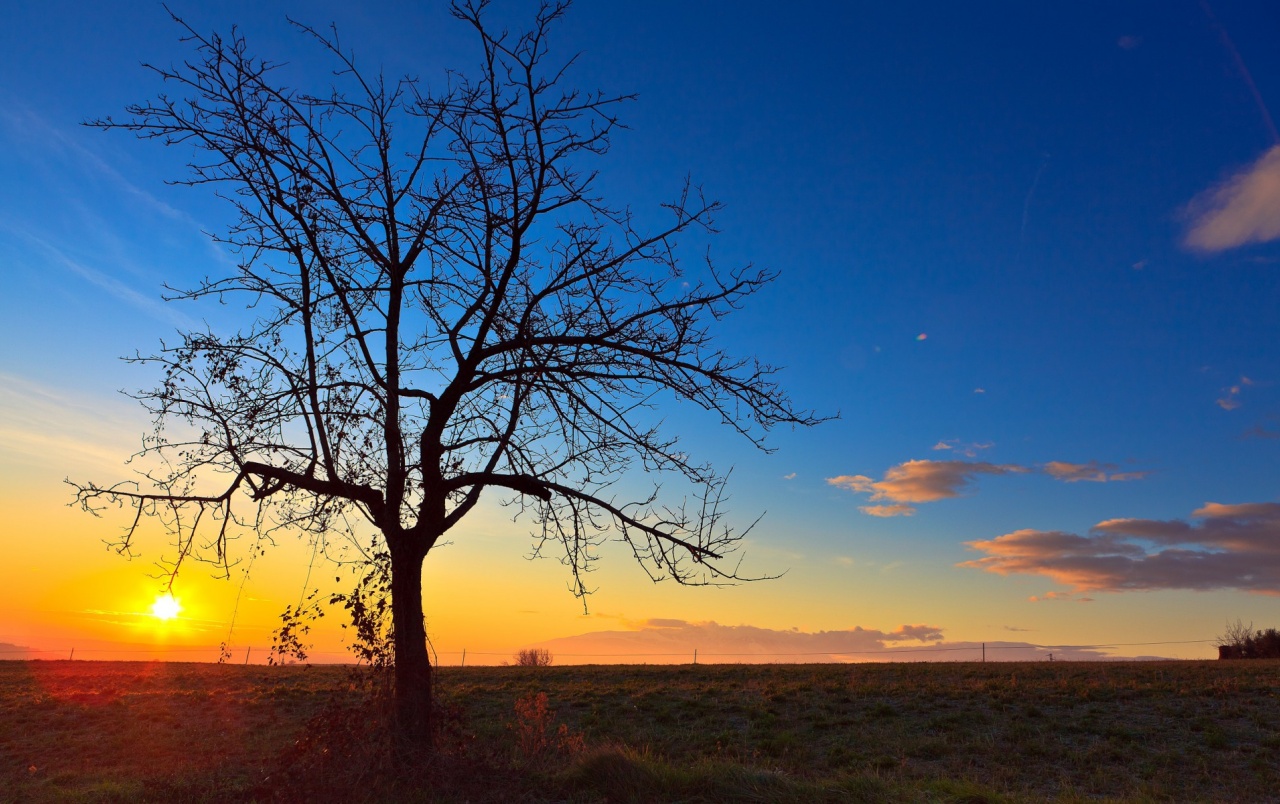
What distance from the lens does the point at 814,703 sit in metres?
21.0

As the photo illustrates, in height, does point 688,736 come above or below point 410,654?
below

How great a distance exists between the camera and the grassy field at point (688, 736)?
7.93 metres

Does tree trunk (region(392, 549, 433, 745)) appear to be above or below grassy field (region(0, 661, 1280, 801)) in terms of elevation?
above

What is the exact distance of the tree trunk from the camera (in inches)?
347

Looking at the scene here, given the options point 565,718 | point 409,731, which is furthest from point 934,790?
point 565,718

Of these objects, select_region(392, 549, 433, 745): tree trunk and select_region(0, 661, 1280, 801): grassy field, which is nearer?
select_region(0, 661, 1280, 801): grassy field

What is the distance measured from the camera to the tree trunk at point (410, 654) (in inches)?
347

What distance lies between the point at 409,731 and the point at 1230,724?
17470 mm

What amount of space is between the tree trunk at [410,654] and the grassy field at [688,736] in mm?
337

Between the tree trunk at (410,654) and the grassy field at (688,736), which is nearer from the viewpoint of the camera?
the grassy field at (688,736)

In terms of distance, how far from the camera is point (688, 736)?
17500 mm

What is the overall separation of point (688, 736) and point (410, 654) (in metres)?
10.1

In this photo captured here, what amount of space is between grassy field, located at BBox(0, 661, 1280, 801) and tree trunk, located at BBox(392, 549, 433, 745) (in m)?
0.34

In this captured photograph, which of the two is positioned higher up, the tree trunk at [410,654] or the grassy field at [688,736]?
the tree trunk at [410,654]
